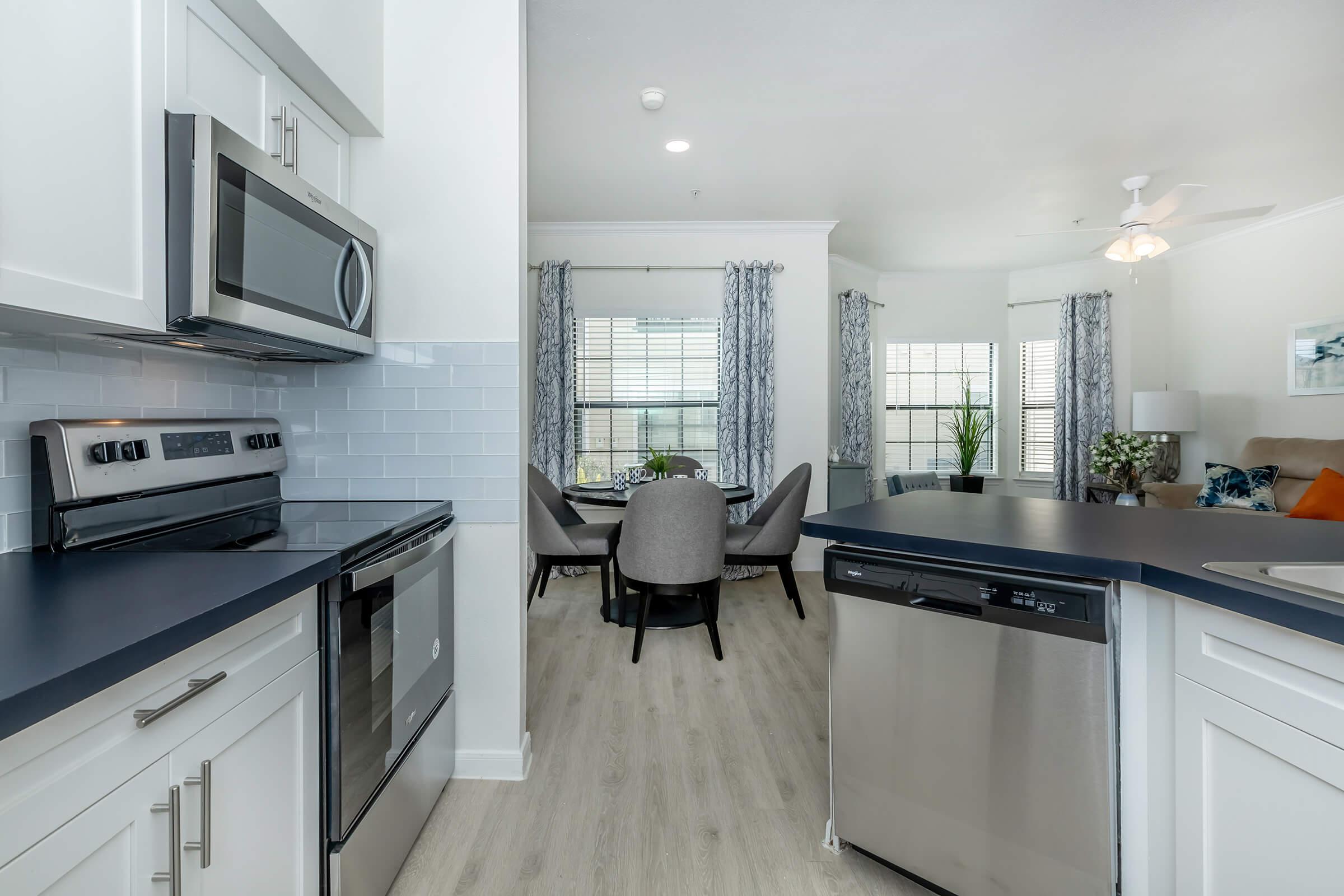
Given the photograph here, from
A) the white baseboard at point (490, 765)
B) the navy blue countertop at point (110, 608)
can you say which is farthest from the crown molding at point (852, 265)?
the navy blue countertop at point (110, 608)

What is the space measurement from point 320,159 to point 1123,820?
8.24 ft

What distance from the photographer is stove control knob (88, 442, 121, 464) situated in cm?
133

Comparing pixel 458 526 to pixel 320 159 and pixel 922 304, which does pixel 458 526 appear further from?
pixel 922 304

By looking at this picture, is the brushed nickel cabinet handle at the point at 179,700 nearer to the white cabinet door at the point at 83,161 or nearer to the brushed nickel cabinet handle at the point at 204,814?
the brushed nickel cabinet handle at the point at 204,814

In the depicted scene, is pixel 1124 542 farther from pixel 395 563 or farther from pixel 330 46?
pixel 330 46

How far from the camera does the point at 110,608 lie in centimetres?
88

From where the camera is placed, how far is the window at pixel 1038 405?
6.20 metres

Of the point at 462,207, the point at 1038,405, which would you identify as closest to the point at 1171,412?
the point at 1038,405

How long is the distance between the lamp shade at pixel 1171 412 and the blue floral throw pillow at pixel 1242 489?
697 mm

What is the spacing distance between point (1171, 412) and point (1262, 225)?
1.50 metres

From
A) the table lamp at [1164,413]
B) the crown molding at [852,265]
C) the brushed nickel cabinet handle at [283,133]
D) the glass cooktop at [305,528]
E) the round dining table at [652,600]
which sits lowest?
the round dining table at [652,600]

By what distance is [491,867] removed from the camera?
5.33 feet

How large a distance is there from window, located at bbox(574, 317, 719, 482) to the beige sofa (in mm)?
3290

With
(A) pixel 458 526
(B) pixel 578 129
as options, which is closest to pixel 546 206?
(B) pixel 578 129
